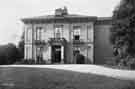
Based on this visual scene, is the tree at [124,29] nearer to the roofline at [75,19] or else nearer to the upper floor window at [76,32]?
the roofline at [75,19]

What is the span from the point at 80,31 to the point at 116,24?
23.3ft

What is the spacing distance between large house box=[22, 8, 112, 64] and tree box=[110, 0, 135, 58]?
519cm

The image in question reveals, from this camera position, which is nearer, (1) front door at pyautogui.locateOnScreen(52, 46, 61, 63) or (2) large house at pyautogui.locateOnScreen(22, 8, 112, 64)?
(2) large house at pyautogui.locateOnScreen(22, 8, 112, 64)

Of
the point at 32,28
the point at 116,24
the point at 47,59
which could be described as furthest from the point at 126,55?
the point at 32,28

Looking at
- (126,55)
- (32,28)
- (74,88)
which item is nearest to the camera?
(74,88)

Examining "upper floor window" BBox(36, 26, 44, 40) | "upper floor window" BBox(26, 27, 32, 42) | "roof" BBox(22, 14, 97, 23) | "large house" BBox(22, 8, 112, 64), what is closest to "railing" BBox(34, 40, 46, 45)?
"large house" BBox(22, 8, 112, 64)

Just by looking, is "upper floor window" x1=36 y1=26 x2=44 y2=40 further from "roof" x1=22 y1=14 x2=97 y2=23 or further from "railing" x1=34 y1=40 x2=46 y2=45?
"roof" x1=22 y1=14 x2=97 y2=23

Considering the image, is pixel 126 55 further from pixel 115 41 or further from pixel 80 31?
pixel 80 31

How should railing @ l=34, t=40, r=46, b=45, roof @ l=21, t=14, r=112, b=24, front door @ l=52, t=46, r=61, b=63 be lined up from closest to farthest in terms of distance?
roof @ l=21, t=14, r=112, b=24 → front door @ l=52, t=46, r=61, b=63 → railing @ l=34, t=40, r=46, b=45

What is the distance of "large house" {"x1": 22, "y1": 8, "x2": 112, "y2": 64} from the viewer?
26.6m

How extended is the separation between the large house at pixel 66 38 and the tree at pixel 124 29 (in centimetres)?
519

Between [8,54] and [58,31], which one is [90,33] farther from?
[8,54]

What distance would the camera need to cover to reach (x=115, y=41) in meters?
22.0

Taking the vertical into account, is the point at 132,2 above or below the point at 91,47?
above
